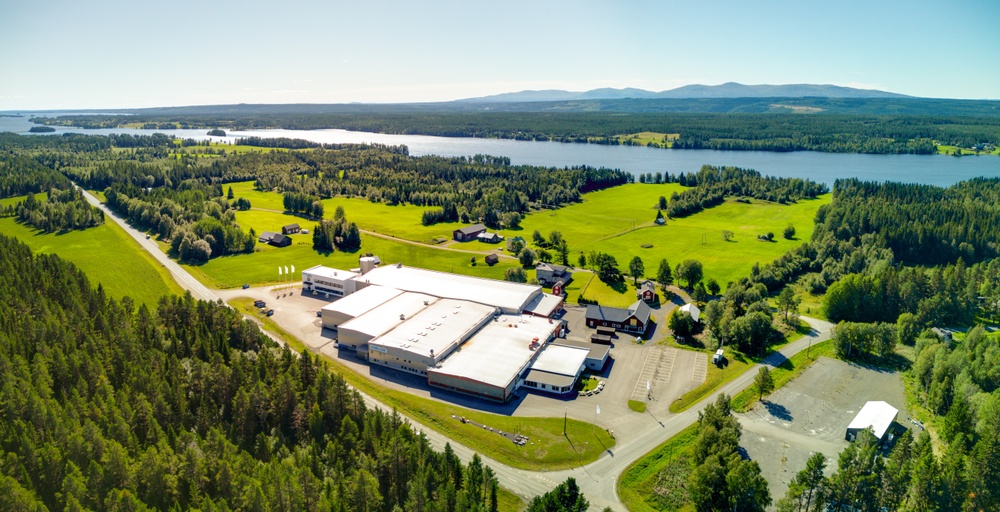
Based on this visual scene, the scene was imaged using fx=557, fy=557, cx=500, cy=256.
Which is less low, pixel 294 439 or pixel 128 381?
pixel 128 381

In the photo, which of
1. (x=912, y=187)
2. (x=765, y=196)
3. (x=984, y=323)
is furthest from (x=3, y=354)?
(x=912, y=187)

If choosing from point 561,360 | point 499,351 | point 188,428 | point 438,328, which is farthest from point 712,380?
point 188,428

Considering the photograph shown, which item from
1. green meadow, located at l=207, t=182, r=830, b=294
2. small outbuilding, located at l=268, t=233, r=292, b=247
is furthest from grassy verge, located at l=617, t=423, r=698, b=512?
small outbuilding, located at l=268, t=233, r=292, b=247

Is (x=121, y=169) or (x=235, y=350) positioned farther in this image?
(x=121, y=169)

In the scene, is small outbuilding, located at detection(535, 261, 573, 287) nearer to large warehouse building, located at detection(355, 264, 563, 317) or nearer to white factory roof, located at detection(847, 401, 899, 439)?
large warehouse building, located at detection(355, 264, 563, 317)

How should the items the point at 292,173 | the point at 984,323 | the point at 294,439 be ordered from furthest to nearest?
the point at 292,173, the point at 984,323, the point at 294,439

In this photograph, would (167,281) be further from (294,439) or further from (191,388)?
(294,439)

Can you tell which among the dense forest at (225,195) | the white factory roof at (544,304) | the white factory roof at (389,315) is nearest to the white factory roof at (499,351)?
the white factory roof at (544,304)

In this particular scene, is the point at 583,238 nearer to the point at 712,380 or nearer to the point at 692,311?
the point at 692,311
